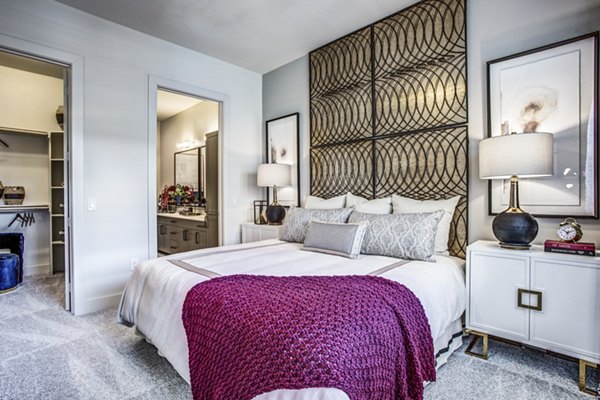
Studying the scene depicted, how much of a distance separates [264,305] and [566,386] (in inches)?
72.2

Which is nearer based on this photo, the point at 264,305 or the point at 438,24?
the point at 264,305

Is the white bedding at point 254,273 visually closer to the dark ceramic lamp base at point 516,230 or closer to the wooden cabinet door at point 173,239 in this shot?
the dark ceramic lamp base at point 516,230

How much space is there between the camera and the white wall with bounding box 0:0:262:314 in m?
2.76

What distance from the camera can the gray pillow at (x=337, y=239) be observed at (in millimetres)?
2295

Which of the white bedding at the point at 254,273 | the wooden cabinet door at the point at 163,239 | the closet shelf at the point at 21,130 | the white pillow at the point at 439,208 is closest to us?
the white bedding at the point at 254,273

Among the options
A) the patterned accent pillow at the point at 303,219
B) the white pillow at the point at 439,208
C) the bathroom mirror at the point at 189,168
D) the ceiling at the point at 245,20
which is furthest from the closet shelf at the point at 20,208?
the white pillow at the point at 439,208

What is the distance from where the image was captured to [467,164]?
8.31ft

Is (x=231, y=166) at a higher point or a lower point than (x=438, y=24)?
lower

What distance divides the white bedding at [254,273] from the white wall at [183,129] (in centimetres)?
363

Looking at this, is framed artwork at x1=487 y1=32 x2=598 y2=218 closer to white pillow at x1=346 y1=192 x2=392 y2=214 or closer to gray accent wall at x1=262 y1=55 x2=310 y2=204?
white pillow at x1=346 y1=192 x2=392 y2=214

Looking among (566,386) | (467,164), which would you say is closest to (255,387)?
(566,386)

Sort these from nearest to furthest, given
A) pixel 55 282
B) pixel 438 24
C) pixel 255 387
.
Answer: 1. pixel 255 387
2. pixel 438 24
3. pixel 55 282

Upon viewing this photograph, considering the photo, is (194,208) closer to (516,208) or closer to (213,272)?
(213,272)

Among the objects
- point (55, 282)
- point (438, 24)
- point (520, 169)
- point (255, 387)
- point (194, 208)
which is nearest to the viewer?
point (255, 387)
